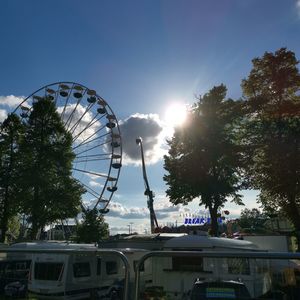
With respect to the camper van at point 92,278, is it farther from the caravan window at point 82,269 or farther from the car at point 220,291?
the car at point 220,291

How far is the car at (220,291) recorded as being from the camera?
519cm

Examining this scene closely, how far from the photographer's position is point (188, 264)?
6.11 metres

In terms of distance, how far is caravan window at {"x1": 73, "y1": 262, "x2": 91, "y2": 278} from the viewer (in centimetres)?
677

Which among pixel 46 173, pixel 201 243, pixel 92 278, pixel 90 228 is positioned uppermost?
pixel 46 173

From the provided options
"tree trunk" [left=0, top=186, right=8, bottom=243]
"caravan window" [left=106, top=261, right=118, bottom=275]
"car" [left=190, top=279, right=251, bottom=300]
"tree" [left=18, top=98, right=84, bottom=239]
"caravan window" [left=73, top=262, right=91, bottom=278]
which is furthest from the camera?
"tree trunk" [left=0, top=186, right=8, bottom=243]

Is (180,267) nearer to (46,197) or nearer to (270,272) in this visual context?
(270,272)

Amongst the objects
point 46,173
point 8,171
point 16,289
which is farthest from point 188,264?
point 8,171

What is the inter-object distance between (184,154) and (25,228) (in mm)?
17831

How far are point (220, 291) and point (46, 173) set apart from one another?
31356mm

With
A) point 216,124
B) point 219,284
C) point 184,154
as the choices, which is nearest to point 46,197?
point 184,154

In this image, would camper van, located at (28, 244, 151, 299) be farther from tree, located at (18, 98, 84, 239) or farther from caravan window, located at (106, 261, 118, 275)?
tree, located at (18, 98, 84, 239)

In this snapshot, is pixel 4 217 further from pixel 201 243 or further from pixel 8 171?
pixel 201 243

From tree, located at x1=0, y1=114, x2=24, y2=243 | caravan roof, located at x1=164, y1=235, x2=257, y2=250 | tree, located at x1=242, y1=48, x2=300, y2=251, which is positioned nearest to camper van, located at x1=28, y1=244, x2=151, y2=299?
caravan roof, located at x1=164, y1=235, x2=257, y2=250

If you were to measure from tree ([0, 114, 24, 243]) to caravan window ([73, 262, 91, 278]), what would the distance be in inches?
1143
